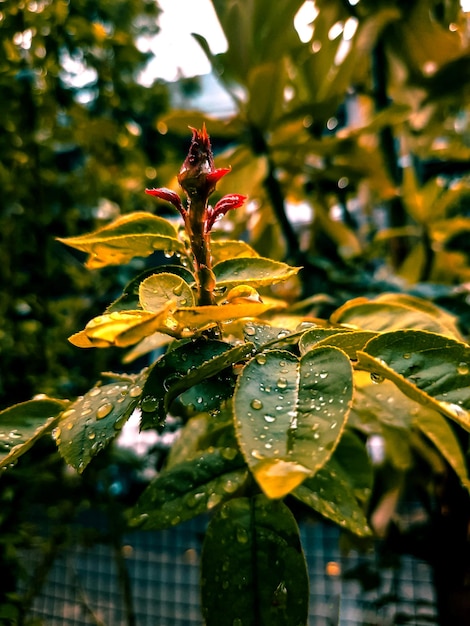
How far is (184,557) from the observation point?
4.00 ft

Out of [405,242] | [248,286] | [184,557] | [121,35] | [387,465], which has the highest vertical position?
[121,35]

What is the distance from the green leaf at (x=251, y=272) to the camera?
29cm

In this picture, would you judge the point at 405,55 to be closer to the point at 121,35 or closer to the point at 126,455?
the point at 121,35

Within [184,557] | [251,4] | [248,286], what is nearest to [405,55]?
[251,4]

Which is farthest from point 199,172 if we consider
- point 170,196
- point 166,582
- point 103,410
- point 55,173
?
point 166,582

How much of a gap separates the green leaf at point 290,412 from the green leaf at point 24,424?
4.7 inches

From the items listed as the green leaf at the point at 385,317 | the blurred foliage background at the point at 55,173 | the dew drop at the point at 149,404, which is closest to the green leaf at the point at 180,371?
the dew drop at the point at 149,404

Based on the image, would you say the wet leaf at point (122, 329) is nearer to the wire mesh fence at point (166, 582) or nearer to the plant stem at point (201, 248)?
the plant stem at point (201, 248)

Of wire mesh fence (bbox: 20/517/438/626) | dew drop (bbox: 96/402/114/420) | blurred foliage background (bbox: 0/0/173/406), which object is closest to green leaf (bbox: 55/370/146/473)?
dew drop (bbox: 96/402/114/420)

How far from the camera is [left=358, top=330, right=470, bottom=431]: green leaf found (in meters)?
0.22

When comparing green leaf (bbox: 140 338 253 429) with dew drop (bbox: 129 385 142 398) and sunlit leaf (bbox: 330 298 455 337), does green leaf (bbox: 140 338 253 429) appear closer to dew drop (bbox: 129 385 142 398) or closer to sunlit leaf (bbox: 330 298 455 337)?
dew drop (bbox: 129 385 142 398)

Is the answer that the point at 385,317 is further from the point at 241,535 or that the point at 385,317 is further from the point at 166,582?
the point at 166,582

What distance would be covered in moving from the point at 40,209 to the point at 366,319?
63cm

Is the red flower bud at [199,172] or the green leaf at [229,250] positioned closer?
the red flower bud at [199,172]
